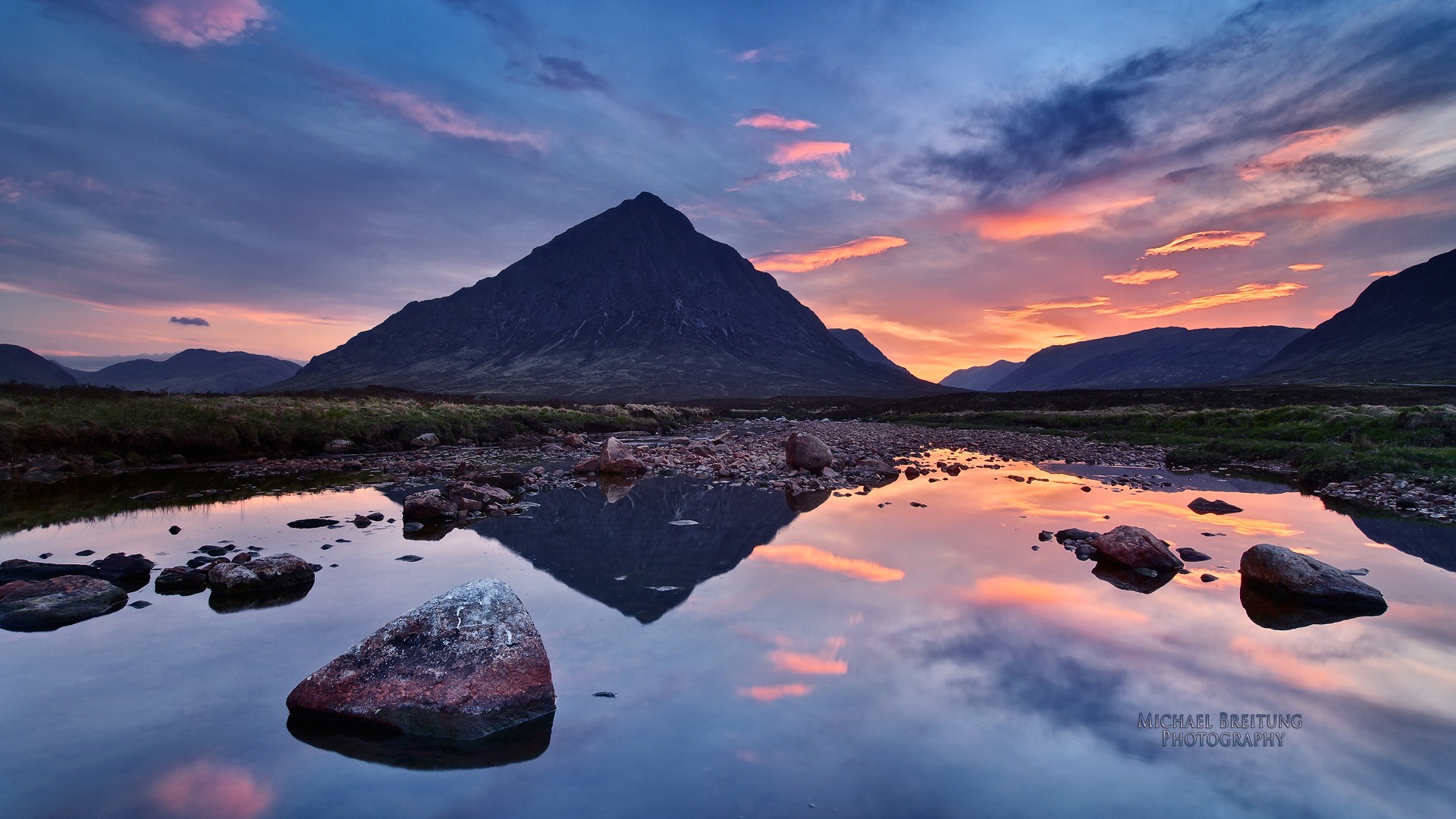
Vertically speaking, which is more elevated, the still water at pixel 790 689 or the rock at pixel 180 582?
the rock at pixel 180 582

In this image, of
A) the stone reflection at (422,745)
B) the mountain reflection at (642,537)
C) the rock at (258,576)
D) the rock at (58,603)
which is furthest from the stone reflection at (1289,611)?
the rock at (58,603)

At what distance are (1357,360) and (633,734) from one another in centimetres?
23921

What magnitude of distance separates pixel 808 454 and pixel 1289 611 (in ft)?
50.7

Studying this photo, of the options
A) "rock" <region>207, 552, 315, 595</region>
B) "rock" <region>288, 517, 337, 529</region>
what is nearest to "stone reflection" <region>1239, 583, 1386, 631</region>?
"rock" <region>207, 552, 315, 595</region>

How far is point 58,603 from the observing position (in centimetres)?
812

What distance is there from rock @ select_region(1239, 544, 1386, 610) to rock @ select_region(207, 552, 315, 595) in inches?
573

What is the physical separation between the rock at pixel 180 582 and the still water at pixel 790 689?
353mm

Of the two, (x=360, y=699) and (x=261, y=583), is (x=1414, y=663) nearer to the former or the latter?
(x=360, y=699)

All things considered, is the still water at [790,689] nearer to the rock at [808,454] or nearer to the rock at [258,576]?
the rock at [258,576]

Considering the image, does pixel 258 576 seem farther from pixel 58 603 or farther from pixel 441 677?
pixel 441 677

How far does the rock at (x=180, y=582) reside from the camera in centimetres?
927

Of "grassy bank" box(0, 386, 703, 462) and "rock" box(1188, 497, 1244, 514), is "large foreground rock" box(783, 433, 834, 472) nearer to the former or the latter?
"rock" box(1188, 497, 1244, 514)

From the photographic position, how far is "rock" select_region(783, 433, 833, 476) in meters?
23.1

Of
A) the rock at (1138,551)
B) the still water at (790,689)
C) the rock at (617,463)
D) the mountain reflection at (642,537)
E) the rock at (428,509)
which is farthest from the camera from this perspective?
the rock at (617,463)
